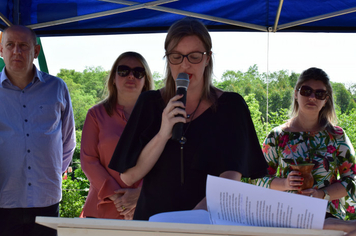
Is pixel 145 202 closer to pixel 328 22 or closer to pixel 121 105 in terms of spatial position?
pixel 121 105

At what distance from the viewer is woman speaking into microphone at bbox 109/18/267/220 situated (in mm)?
1574

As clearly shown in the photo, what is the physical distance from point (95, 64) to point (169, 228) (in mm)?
18477

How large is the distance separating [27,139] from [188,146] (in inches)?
65.7

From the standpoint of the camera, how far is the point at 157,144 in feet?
4.93

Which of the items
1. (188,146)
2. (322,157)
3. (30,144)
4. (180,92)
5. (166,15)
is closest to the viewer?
(180,92)

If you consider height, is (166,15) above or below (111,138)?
above

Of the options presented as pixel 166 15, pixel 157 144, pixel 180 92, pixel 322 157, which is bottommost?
pixel 322 157

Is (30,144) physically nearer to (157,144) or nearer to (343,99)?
(157,144)

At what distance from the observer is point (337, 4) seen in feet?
10.2

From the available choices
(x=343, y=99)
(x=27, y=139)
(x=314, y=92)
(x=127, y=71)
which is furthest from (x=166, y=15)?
(x=343, y=99)

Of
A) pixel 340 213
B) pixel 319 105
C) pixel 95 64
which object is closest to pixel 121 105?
pixel 319 105

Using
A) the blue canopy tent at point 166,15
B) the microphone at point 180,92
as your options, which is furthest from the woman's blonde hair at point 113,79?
the microphone at point 180,92

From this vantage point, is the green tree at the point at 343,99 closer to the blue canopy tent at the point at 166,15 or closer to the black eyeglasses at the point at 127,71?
the blue canopy tent at the point at 166,15

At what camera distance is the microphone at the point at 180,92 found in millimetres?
1413
